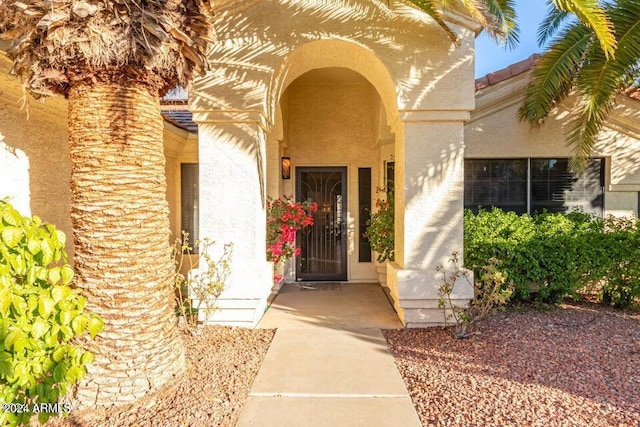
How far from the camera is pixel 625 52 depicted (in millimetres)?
5844

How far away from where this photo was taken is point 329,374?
13.9 feet

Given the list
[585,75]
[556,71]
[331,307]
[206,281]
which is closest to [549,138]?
[556,71]

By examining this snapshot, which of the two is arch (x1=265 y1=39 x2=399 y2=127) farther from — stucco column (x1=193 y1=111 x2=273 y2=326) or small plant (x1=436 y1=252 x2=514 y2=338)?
small plant (x1=436 y1=252 x2=514 y2=338)

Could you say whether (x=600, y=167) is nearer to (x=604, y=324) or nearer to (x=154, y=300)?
(x=604, y=324)

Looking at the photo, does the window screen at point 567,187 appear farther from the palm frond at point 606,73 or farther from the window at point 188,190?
the window at point 188,190

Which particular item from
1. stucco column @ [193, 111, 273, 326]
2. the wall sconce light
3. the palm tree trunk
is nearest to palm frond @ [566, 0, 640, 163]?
stucco column @ [193, 111, 273, 326]

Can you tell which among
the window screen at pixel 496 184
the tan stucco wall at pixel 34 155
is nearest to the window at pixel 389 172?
the window screen at pixel 496 184

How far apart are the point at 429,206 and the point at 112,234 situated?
4.24m

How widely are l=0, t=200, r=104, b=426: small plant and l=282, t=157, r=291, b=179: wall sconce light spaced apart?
6.31 metres

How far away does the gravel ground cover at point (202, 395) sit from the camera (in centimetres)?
326

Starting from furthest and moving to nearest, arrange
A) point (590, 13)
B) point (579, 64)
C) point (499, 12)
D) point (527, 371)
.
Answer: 1. point (499, 12)
2. point (579, 64)
3. point (590, 13)
4. point (527, 371)

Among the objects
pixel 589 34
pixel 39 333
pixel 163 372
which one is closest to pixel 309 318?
pixel 163 372

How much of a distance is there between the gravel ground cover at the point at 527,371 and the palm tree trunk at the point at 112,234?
A: 285 centimetres

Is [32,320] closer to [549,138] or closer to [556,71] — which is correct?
[556,71]
